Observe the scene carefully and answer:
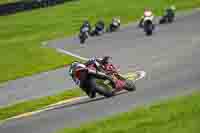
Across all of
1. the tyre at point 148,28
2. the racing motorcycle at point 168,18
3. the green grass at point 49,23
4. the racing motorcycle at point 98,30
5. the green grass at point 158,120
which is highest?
the green grass at point 158,120

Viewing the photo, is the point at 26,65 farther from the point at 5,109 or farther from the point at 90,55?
the point at 5,109

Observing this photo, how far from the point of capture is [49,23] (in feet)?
149

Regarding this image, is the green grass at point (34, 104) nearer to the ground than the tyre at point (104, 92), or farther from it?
nearer to the ground

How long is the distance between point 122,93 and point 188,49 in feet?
29.3

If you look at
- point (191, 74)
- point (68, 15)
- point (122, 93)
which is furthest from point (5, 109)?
point (68, 15)

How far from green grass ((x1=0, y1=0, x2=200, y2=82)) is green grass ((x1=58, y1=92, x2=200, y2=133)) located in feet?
54.2

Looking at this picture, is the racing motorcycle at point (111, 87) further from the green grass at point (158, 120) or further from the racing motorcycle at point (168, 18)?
the racing motorcycle at point (168, 18)

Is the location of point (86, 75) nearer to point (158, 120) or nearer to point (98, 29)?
point (158, 120)

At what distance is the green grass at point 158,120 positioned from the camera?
1058 cm

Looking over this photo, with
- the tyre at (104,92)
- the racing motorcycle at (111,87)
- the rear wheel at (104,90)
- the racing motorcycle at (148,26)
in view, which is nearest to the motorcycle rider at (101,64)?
the racing motorcycle at (111,87)

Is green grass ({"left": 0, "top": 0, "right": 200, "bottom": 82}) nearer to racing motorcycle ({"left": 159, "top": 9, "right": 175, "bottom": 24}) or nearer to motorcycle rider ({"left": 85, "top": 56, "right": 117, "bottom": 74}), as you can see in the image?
racing motorcycle ({"left": 159, "top": 9, "right": 175, "bottom": 24})

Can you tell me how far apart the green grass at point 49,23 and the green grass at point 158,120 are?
54.2 ft

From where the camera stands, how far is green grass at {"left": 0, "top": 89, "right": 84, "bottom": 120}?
1886 centimetres

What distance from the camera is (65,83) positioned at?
72.6 ft
